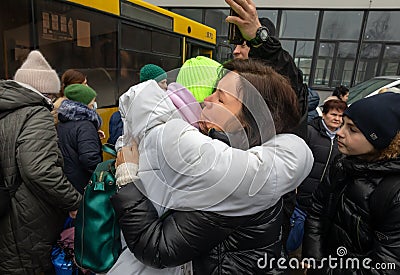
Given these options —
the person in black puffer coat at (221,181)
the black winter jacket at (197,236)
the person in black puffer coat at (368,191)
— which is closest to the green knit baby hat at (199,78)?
the person in black puffer coat at (221,181)

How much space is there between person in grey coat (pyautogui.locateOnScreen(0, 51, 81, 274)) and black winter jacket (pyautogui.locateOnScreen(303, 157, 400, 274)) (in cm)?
143

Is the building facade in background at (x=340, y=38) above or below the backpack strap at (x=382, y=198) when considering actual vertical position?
above

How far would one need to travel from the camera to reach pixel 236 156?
77cm

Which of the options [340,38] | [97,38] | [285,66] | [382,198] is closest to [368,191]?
[382,198]

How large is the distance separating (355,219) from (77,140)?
1.90 m

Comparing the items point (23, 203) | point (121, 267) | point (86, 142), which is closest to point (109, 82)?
point (86, 142)

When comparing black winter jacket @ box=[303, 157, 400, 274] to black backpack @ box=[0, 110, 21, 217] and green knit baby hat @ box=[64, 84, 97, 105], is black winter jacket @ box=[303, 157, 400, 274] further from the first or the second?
green knit baby hat @ box=[64, 84, 97, 105]

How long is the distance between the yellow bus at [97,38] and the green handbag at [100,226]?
2.48 metres

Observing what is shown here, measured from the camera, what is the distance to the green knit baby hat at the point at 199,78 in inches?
34.7

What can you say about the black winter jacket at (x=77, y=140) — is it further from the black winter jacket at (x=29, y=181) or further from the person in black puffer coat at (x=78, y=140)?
the black winter jacket at (x=29, y=181)

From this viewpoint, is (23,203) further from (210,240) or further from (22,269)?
(210,240)

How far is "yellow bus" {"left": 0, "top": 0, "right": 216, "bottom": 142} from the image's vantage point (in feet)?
9.60

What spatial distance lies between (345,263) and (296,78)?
2.92 ft

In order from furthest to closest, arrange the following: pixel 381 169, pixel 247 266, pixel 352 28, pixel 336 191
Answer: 1. pixel 352 28
2. pixel 336 191
3. pixel 381 169
4. pixel 247 266
